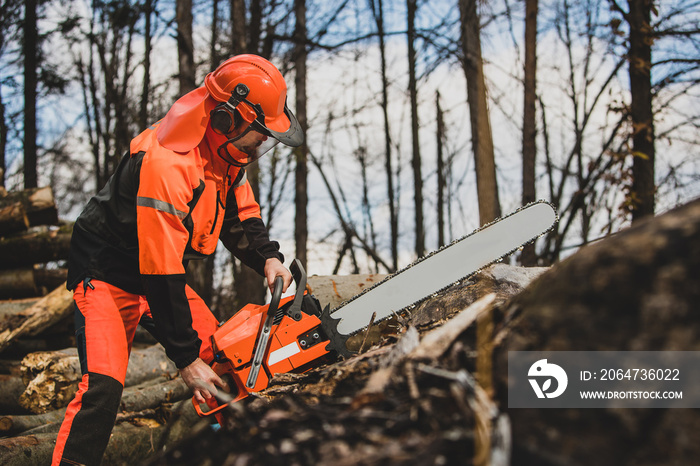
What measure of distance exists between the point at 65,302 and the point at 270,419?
4993 millimetres

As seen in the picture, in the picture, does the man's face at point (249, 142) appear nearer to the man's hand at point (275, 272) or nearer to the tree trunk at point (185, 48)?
the man's hand at point (275, 272)

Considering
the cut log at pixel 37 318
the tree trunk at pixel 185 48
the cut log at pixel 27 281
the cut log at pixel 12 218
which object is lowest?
the cut log at pixel 37 318

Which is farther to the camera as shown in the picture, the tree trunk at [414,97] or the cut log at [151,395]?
the tree trunk at [414,97]

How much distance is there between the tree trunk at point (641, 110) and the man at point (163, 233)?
5.41 m

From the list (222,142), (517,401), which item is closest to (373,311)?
(222,142)

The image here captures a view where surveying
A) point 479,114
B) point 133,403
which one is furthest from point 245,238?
point 479,114

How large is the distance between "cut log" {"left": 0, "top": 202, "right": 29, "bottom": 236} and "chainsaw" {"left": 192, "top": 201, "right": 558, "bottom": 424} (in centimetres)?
498

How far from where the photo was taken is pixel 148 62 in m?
13.6

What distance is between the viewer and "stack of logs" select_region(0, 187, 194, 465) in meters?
3.31

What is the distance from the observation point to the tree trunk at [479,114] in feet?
22.9

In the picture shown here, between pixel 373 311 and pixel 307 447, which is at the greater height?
pixel 307 447

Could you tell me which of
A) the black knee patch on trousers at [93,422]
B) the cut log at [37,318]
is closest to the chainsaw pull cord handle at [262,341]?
the black knee patch on trousers at [93,422]

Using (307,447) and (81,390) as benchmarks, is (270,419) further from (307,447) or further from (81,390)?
(81,390)

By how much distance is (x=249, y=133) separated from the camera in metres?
2.49
